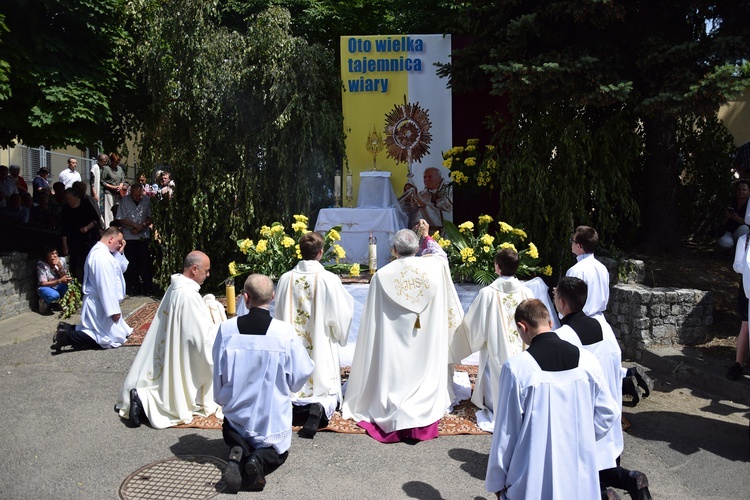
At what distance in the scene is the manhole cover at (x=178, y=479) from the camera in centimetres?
Result: 516

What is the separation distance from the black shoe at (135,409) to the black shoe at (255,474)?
1.73 meters

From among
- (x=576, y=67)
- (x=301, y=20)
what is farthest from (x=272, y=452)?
(x=301, y=20)

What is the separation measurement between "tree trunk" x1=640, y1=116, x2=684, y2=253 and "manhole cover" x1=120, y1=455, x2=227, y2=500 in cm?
747

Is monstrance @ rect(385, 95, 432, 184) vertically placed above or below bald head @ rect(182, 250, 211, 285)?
above

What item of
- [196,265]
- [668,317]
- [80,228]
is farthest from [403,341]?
[80,228]

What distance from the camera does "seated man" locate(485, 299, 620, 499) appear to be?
13.0 ft

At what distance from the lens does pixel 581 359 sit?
160 inches

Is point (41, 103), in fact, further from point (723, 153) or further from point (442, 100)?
point (723, 153)

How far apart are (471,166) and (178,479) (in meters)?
7.15

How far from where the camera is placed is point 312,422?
6297mm

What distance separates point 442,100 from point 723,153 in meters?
4.49

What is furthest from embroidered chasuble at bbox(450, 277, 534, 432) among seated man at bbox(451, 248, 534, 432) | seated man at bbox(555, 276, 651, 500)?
seated man at bbox(555, 276, 651, 500)

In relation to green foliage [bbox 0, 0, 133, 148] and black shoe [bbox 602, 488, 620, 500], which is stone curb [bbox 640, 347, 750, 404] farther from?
green foliage [bbox 0, 0, 133, 148]

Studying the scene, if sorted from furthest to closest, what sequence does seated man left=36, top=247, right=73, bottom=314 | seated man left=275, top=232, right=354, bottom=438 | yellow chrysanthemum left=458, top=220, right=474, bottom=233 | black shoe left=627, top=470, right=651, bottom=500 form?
seated man left=36, top=247, right=73, bottom=314
yellow chrysanthemum left=458, top=220, right=474, bottom=233
seated man left=275, top=232, right=354, bottom=438
black shoe left=627, top=470, right=651, bottom=500
